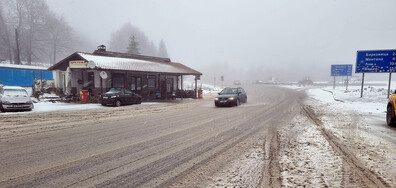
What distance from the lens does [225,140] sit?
6.52 m

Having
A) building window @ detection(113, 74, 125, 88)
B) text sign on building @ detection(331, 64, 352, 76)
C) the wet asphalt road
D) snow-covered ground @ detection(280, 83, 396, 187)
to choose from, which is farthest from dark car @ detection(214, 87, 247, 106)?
text sign on building @ detection(331, 64, 352, 76)

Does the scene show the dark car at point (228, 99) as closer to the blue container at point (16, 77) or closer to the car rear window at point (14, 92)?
the car rear window at point (14, 92)

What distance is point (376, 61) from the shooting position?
71.9 feet

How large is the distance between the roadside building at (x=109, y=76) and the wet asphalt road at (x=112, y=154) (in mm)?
13050

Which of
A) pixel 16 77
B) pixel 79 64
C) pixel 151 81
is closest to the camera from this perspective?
pixel 79 64

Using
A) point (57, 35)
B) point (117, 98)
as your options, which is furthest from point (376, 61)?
point (57, 35)

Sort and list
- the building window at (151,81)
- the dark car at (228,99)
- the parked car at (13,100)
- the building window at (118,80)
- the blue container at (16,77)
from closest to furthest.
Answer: the parked car at (13,100) → the dark car at (228,99) → the building window at (118,80) → the building window at (151,81) → the blue container at (16,77)

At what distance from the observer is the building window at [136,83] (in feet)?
77.6

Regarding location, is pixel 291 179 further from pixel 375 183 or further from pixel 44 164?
pixel 44 164

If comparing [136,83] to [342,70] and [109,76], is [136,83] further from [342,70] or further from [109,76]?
[342,70]

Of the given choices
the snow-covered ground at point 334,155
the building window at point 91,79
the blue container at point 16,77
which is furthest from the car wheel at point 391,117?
the blue container at point 16,77

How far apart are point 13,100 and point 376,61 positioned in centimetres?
3039

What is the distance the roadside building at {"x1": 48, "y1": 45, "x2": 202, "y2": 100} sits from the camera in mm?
20188

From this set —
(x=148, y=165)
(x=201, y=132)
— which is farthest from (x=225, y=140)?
(x=148, y=165)
